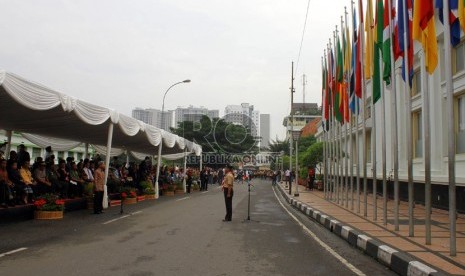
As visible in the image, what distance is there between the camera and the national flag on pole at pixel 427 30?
313 inches

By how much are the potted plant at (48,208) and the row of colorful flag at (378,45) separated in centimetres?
951

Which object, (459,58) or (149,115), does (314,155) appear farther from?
(149,115)

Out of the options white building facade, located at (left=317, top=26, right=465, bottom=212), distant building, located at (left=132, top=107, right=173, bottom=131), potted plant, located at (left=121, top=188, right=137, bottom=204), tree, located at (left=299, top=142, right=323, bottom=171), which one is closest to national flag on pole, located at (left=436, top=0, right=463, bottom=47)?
white building facade, located at (left=317, top=26, right=465, bottom=212)

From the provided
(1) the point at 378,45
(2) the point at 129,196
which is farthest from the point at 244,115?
(1) the point at 378,45

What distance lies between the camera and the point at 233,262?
277 inches

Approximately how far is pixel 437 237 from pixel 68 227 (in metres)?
8.58

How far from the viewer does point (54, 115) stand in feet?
46.1

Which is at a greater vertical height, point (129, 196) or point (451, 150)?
point (451, 150)

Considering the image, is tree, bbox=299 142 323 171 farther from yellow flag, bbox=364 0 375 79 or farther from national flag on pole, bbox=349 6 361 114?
yellow flag, bbox=364 0 375 79

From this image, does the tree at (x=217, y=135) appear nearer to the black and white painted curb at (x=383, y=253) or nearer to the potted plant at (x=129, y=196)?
the potted plant at (x=129, y=196)

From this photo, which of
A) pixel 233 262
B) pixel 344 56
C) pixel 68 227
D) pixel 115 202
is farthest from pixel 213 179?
pixel 233 262

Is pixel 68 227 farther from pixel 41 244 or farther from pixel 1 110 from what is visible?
pixel 1 110

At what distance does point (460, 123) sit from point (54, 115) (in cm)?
1293

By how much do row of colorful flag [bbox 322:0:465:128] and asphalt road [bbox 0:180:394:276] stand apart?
3955mm
